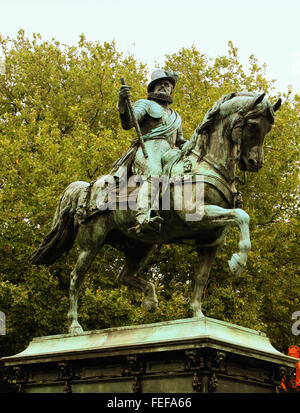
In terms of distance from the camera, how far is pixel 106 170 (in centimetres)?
1898

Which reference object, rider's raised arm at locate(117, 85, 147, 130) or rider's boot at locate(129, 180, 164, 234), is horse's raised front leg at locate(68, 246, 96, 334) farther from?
rider's raised arm at locate(117, 85, 147, 130)

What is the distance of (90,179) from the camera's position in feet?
62.5

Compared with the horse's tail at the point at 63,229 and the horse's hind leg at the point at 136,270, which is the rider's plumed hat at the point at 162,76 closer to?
the horse's tail at the point at 63,229

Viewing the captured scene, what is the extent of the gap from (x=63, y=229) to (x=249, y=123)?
362cm

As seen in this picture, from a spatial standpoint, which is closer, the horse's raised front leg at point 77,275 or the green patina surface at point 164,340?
the green patina surface at point 164,340

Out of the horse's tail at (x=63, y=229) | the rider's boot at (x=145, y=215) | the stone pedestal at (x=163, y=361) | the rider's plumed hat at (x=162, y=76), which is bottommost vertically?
the stone pedestal at (x=163, y=361)

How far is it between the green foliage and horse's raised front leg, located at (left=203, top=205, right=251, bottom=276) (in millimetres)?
6333

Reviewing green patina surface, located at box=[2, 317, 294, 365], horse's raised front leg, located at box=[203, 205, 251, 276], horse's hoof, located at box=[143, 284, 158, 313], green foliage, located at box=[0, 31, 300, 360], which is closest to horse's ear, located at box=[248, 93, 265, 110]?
horse's raised front leg, located at box=[203, 205, 251, 276]

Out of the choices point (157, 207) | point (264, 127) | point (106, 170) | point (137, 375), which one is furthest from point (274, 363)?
point (106, 170)

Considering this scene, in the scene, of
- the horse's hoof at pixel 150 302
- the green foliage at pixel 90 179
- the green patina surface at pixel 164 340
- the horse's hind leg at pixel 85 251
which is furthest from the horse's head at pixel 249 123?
the green foliage at pixel 90 179

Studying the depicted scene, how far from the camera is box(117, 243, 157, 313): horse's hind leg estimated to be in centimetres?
961

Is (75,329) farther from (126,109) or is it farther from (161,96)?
(161,96)

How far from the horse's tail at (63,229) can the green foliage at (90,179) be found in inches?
187

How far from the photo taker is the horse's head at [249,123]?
8219 millimetres
